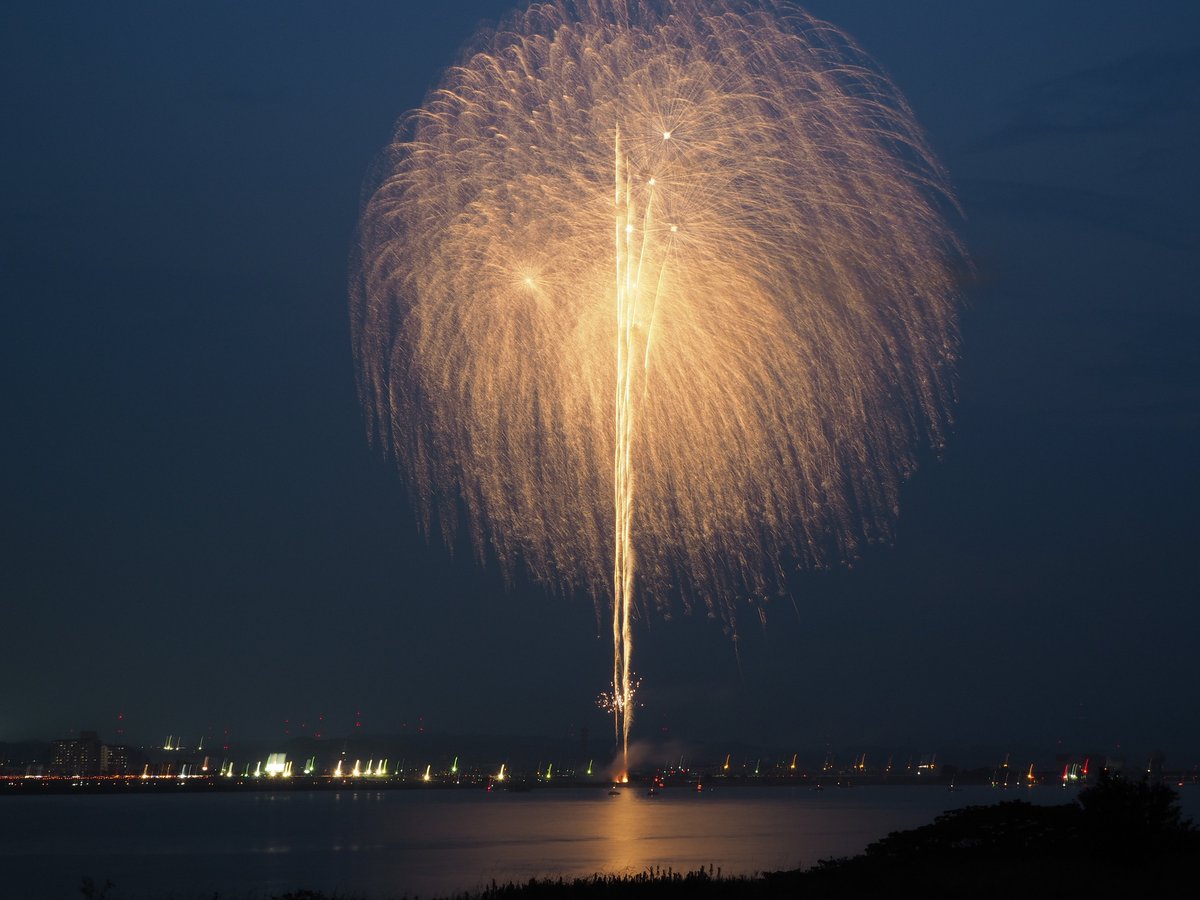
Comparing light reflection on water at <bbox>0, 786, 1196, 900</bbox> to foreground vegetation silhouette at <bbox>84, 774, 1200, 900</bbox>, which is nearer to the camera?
foreground vegetation silhouette at <bbox>84, 774, 1200, 900</bbox>

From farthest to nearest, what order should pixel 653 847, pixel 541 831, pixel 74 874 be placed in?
pixel 541 831 → pixel 653 847 → pixel 74 874

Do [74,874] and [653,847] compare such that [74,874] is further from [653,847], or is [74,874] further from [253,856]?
[653,847]

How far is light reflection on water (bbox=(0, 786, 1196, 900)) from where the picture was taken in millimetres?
46500

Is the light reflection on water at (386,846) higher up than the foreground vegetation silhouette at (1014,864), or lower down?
lower down

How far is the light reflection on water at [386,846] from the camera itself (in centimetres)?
4650

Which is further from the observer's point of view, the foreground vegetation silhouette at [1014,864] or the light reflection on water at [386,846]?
the light reflection on water at [386,846]

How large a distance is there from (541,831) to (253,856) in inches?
826

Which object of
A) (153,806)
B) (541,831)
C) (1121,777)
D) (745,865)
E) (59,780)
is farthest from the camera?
(59,780)

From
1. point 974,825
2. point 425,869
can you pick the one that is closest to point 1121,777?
point 974,825

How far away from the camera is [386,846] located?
67938 mm

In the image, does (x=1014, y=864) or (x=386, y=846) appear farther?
(x=386, y=846)

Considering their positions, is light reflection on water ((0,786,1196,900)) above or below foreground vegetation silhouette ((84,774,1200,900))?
below

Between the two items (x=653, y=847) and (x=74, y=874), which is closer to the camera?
(x=74, y=874)

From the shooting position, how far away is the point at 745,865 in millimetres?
44656
